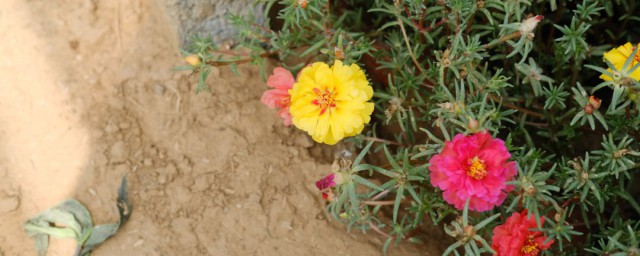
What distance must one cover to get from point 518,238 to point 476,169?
0.32m

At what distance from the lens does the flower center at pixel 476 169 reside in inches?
88.0

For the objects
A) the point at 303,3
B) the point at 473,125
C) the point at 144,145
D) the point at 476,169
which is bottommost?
the point at 144,145

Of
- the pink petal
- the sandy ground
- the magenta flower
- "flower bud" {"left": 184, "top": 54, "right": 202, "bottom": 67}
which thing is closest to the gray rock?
the sandy ground

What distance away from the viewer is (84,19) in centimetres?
314

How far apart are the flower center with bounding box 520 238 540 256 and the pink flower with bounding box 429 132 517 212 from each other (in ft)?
0.85

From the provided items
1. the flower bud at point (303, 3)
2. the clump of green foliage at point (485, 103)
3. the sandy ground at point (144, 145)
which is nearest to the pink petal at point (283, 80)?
the clump of green foliage at point (485, 103)

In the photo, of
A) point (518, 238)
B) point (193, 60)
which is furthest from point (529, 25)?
point (193, 60)

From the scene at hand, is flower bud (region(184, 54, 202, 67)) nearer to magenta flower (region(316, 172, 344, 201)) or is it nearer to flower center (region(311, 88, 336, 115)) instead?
flower center (region(311, 88, 336, 115))

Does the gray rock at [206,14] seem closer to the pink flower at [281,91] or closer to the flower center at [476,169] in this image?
the pink flower at [281,91]

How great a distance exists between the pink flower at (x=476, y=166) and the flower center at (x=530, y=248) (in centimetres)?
26

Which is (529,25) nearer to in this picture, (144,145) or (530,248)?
(530,248)

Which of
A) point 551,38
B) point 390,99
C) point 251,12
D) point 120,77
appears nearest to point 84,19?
point 120,77

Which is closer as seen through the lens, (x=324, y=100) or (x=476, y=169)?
(x=476, y=169)

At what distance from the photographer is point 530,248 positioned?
241cm
